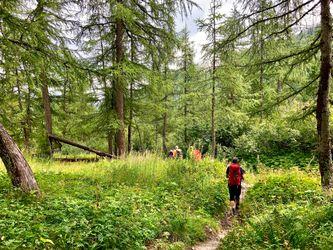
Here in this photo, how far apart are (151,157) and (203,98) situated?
11.1 m

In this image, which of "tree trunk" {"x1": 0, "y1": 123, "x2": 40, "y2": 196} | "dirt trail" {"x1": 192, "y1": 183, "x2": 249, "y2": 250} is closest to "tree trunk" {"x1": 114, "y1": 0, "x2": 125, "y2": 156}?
"dirt trail" {"x1": 192, "y1": 183, "x2": 249, "y2": 250}

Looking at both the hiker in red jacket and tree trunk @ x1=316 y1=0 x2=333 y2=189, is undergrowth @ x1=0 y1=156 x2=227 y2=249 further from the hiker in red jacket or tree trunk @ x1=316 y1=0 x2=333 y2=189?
tree trunk @ x1=316 y1=0 x2=333 y2=189

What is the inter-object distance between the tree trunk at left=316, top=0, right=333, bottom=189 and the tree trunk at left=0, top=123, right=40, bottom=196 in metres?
6.20

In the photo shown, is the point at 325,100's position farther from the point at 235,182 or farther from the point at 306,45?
the point at 235,182

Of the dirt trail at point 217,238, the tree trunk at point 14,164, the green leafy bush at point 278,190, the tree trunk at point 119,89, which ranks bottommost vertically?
the dirt trail at point 217,238

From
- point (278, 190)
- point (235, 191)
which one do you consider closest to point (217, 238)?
point (235, 191)

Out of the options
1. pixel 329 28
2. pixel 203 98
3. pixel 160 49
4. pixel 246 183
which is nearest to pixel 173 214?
pixel 329 28

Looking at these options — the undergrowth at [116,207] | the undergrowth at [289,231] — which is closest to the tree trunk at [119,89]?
the undergrowth at [116,207]

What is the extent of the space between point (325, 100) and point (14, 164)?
669 centimetres

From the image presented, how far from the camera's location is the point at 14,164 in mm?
6371

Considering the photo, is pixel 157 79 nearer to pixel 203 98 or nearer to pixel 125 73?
pixel 125 73

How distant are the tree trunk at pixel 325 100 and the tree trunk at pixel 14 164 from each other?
620 centimetres

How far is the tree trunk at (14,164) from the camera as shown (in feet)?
20.8

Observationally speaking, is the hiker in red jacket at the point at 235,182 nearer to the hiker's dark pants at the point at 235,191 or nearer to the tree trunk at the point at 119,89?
the hiker's dark pants at the point at 235,191
